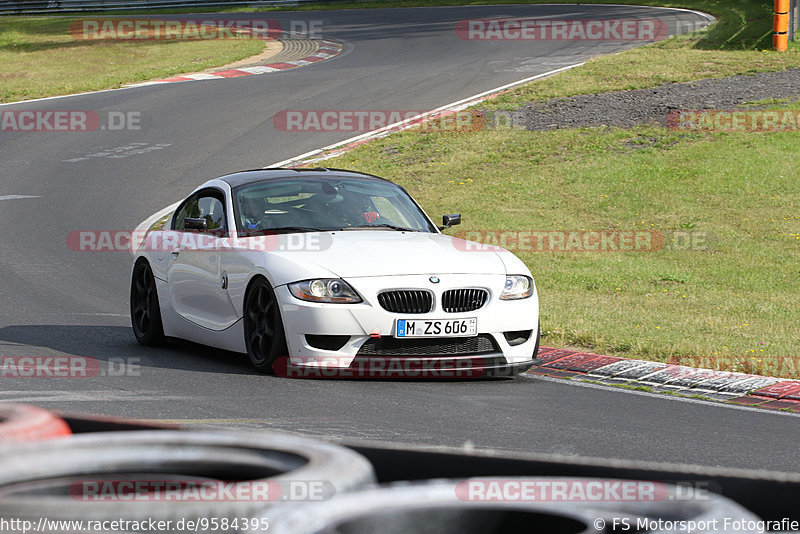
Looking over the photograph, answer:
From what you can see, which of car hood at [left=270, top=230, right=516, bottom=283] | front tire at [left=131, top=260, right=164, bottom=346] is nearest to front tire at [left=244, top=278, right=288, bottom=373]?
car hood at [left=270, top=230, right=516, bottom=283]

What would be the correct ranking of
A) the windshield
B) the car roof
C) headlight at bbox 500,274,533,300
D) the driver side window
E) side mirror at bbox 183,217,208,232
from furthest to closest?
the car roof, the driver side window, the windshield, side mirror at bbox 183,217,208,232, headlight at bbox 500,274,533,300

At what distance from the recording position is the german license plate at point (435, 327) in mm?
8258

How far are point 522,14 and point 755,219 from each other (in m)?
23.3

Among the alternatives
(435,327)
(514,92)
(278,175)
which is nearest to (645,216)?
(514,92)

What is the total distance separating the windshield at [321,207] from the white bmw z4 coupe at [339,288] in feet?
0.04

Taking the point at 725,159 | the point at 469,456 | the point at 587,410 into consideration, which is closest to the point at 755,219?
the point at 725,159

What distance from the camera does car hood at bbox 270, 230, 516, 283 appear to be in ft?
27.5

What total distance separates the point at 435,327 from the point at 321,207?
184 centimetres

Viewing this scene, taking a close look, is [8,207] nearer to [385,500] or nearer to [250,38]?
[385,500]

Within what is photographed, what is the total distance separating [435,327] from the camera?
830 centimetres

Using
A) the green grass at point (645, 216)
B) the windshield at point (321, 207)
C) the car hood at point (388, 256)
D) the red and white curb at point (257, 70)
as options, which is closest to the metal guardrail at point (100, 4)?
the red and white curb at point (257, 70)

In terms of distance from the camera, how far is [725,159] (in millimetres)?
21172

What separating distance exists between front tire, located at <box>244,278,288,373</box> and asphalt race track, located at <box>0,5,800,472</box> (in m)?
0.16

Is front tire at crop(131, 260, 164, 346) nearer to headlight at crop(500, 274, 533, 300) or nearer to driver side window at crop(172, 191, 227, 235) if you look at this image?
driver side window at crop(172, 191, 227, 235)
